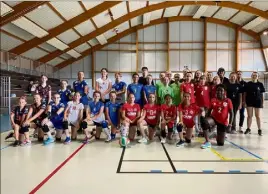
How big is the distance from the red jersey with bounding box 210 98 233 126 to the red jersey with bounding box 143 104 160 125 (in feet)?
5.01

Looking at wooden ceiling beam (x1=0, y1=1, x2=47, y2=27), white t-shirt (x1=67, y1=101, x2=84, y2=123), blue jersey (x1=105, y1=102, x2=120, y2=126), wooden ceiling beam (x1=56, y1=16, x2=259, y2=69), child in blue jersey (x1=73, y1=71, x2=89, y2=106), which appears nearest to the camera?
white t-shirt (x1=67, y1=101, x2=84, y2=123)

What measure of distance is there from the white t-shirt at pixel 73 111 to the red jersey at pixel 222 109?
3621 millimetres

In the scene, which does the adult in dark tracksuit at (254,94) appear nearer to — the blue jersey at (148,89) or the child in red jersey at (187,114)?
the child in red jersey at (187,114)

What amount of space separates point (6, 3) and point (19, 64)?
24.8 ft

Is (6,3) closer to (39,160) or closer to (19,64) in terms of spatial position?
(19,64)

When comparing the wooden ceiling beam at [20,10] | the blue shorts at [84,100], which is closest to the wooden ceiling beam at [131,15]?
the wooden ceiling beam at [20,10]

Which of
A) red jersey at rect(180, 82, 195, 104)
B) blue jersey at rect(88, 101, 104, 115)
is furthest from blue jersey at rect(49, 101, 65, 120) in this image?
red jersey at rect(180, 82, 195, 104)

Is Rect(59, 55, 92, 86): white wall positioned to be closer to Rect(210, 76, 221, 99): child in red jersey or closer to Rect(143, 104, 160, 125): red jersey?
Rect(210, 76, 221, 99): child in red jersey

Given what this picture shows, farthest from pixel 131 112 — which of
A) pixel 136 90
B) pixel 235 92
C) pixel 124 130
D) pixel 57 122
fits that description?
pixel 235 92

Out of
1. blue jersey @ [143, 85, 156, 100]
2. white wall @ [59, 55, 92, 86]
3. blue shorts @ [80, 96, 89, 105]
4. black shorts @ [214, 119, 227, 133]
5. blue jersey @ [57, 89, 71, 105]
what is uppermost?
white wall @ [59, 55, 92, 86]

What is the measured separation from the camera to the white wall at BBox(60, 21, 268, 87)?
29.9 m

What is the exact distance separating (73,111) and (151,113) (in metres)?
2.16

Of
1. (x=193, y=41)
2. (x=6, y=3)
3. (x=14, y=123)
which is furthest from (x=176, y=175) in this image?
(x=193, y=41)

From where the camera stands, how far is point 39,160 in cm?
538
